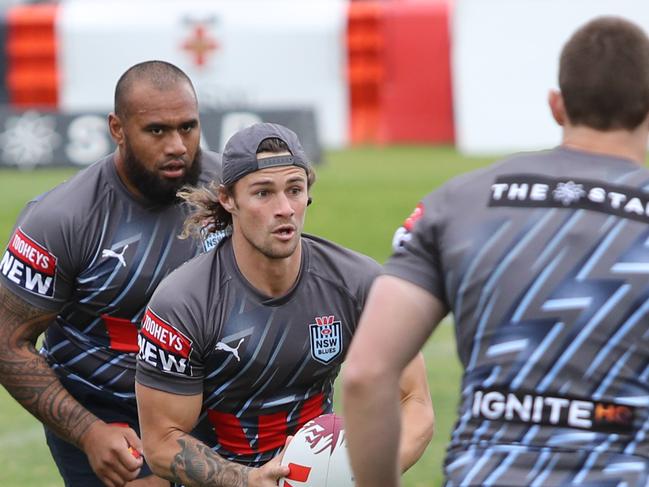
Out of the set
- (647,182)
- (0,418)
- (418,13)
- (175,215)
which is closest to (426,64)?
(418,13)

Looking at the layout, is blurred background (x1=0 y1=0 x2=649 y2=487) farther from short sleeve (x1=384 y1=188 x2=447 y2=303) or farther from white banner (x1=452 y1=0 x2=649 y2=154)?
short sleeve (x1=384 y1=188 x2=447 y2=303)

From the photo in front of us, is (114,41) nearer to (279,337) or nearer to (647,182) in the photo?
(279,337)

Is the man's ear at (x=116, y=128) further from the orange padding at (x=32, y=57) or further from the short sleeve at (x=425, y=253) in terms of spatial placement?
the orange padding at (x=32, y=57)

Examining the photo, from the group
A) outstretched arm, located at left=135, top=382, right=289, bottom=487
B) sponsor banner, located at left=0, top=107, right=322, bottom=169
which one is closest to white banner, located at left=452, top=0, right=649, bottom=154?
sponsor banner, located at left=0, top=107, right=322, bottom=169

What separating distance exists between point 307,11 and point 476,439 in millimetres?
20133

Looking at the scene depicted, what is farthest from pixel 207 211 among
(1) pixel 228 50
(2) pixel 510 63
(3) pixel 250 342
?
(1) pixel 228 50

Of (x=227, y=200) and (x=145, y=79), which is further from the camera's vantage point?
(x=145, y=79)

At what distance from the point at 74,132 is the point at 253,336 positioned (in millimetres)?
15300

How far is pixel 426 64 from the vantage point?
74.4ft

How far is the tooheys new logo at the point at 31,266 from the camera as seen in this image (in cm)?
604

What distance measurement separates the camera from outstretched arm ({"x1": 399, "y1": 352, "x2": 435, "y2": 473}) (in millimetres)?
5387

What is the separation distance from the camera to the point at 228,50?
22.4 metres

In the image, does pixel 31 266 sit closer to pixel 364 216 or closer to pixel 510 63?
pixel 364 216

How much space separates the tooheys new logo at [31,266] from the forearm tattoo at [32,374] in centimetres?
9
